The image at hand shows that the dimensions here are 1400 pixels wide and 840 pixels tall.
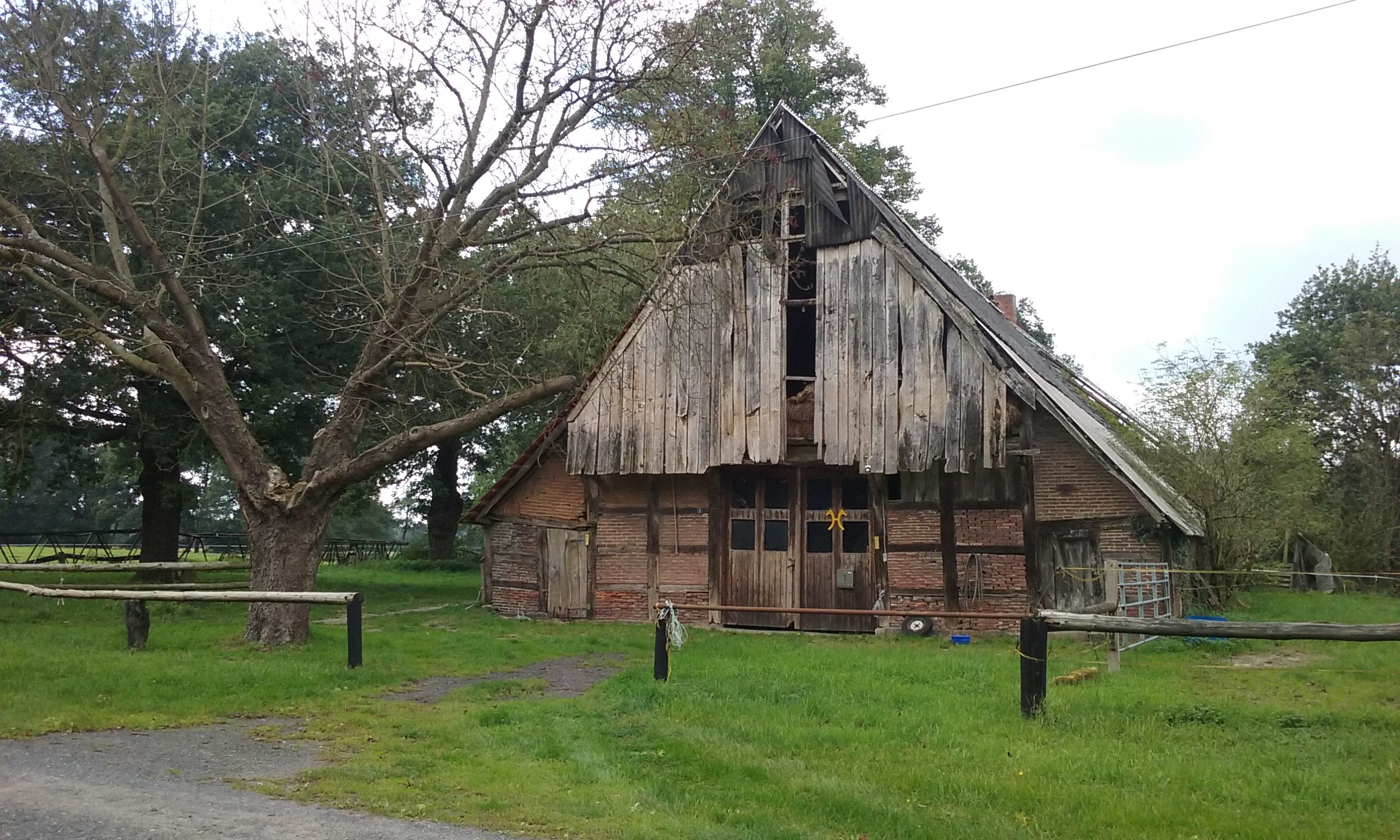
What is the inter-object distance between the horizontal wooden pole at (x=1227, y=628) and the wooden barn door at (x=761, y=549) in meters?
9.74

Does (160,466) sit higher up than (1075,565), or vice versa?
(160,466)

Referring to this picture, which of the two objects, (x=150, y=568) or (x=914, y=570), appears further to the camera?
(x=914, y=570)

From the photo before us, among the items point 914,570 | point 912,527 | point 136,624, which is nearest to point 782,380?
point 912,527

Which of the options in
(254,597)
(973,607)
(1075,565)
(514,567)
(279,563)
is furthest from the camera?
(514,567)

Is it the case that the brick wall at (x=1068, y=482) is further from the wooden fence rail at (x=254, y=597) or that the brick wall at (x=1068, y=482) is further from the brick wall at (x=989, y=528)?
the wooden fence rail at (x=254, y=597)

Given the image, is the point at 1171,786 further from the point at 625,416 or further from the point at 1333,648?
the point at 625,416

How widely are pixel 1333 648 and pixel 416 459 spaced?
29003 mm

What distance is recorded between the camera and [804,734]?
767 centimetres

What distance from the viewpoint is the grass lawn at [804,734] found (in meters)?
5.74

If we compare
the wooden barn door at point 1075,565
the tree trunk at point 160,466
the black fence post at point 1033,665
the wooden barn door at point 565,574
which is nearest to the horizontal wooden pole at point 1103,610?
the wooden barn door at point 1075,565

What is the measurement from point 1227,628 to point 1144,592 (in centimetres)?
894

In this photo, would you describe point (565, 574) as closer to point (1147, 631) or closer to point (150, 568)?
point (150, 568)

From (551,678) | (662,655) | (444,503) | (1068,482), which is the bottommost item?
(551,678)

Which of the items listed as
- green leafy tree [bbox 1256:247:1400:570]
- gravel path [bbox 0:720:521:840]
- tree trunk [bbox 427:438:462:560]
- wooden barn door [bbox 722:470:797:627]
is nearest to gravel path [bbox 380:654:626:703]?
gravel path [bbox 0:720:521:840]
